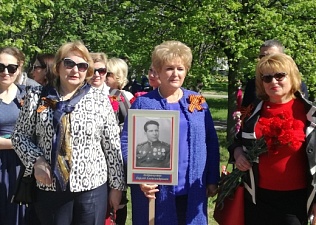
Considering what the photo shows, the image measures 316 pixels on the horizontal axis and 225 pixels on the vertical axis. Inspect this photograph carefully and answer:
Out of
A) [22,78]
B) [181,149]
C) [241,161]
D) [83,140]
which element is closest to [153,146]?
[181,149]

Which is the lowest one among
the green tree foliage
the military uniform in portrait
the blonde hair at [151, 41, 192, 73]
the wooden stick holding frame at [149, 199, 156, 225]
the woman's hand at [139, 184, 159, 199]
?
the wooden stick holding frame at [149, 199, 156, 225]

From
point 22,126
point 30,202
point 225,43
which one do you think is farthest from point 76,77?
point 225,43

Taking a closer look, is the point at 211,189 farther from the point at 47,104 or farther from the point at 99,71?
the point at 99,71

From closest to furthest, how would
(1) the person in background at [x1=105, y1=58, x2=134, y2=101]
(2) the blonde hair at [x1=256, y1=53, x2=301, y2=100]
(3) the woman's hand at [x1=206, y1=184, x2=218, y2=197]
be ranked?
(2) the blonde hair at [x1=256, y1=53, x2=301, y2=100] < (3) the woman's hand at [x1=206, y1=184, x2=218, y2=197] < (1) the person in background at [x1=105, y1=58, x2=134, y2=101]

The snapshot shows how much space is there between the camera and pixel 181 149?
148 inches

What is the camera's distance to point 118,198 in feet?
12.6

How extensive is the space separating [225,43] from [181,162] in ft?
27.4

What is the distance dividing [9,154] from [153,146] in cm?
178

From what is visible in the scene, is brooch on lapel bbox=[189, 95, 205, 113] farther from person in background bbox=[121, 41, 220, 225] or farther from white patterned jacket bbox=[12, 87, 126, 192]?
white patterned jacket bbox=[12, 87, 126, 192]

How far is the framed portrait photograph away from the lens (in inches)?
138

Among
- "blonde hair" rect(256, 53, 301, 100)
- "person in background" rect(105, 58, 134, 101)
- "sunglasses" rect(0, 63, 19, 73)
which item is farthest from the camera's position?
"person in background" rect(105, 58, 134, 101)

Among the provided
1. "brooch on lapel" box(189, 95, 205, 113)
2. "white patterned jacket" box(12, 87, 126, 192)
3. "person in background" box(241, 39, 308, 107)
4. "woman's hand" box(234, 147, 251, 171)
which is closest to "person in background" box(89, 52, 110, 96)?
"person in background" box(241, 39, 308, 107)

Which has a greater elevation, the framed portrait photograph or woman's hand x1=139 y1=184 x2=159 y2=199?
the framed portrait photograph

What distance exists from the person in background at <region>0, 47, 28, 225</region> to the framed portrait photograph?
1583mm
